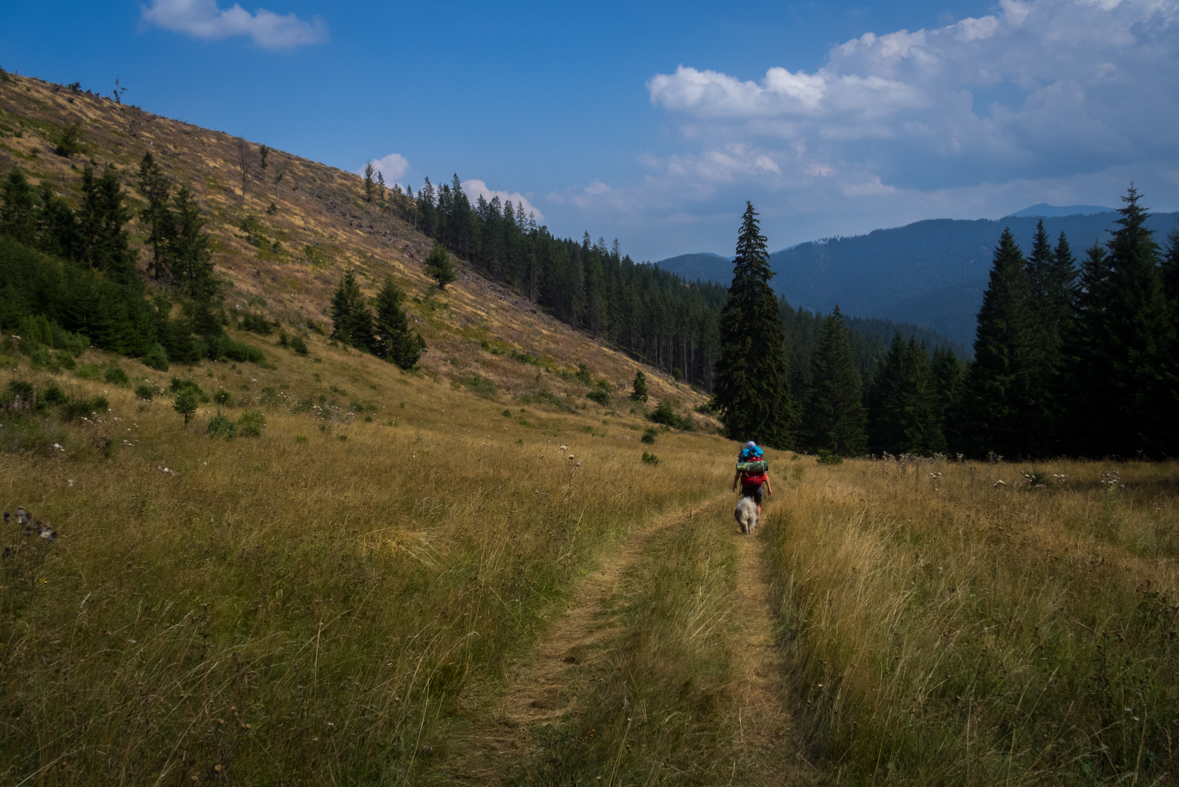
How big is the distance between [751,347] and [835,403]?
84.8 ft

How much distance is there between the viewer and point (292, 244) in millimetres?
62469

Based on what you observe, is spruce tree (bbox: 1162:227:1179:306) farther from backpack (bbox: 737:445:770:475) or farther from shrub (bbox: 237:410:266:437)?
Result: shrub (bbox: 237:410:266:437)

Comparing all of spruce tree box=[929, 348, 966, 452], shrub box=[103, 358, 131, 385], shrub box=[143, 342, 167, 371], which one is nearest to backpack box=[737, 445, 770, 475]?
shrub box=[103, 358, 131, 385]

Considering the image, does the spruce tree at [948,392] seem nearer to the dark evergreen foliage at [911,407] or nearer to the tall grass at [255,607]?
the dark evergreen foliage at [911,407]

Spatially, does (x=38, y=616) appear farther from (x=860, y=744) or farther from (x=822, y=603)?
(x=822, y=603)

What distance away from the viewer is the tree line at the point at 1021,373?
22.8m

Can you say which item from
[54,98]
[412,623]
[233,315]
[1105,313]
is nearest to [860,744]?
[412,623]

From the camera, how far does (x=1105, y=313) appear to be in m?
26.0

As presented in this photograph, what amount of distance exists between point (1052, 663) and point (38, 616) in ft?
21.7

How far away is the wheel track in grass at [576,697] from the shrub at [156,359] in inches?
910

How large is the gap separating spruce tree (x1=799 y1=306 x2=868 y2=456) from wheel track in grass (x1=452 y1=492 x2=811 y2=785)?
171 feet

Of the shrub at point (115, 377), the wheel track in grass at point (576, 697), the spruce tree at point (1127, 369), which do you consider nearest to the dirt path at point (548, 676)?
the wheel track in grass at point (576, 697)

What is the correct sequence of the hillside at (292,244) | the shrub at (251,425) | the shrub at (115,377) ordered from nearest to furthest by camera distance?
the shrub at (251,425) → the shrub at (115,377) → the hillside at (292,244)

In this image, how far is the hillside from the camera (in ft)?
155
